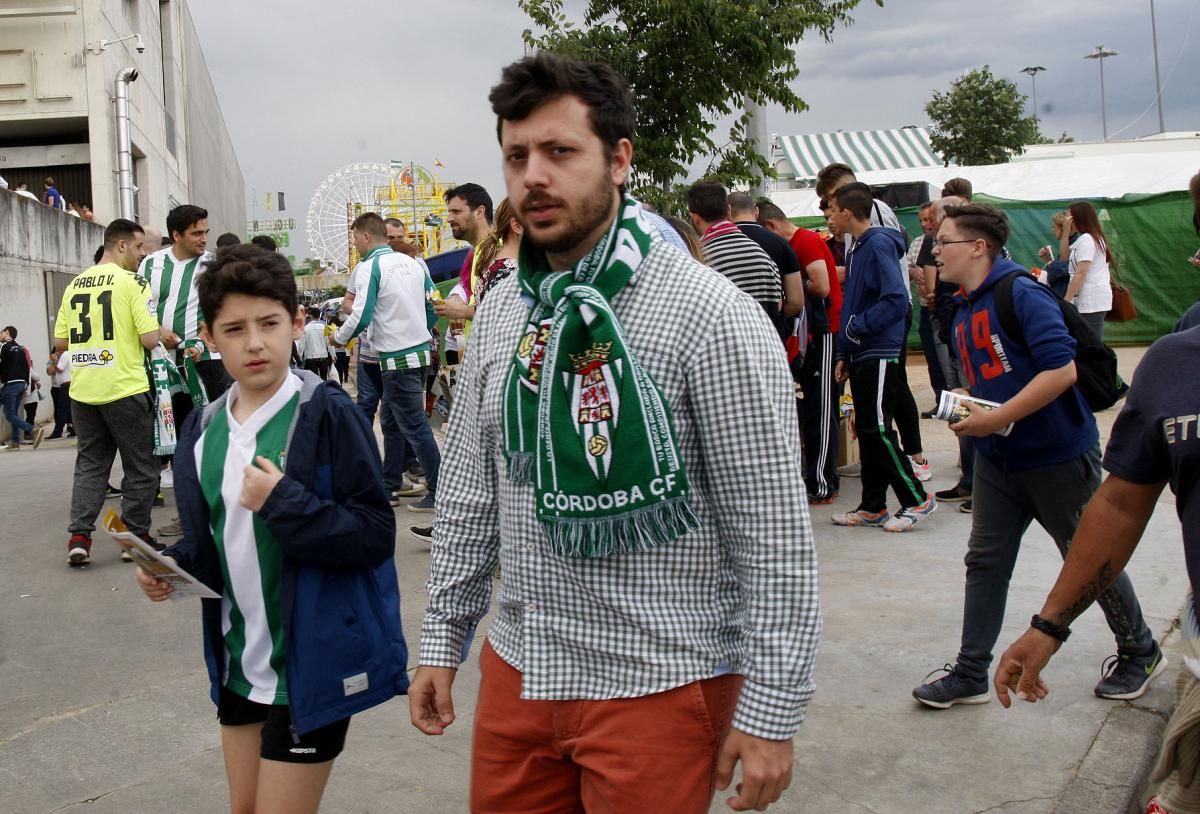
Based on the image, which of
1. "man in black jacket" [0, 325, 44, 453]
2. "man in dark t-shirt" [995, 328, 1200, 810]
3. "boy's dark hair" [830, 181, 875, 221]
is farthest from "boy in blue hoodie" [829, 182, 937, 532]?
"man in black jacket" [0, 325, 44, 453]

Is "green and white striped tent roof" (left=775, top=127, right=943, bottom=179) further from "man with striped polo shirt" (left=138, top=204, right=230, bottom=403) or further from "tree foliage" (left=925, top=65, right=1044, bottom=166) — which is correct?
"man with striped polo shirt" (left=138, top=204, right=230, bottom=403)

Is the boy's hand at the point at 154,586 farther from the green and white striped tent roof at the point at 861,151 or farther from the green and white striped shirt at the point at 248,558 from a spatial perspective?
the green and white striped tent roof at the point at 861,151

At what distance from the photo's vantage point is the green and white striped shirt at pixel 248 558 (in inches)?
108

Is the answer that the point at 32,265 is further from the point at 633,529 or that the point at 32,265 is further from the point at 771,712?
the point at 771,712

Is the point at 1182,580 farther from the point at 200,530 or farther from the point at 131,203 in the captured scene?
the point at 131,203

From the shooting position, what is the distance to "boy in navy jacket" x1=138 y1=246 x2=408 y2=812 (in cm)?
266

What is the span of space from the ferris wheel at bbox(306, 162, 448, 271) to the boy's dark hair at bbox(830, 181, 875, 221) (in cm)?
5782

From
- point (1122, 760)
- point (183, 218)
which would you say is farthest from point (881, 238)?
point (183, 218)

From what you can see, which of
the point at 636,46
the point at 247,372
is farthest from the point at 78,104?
the point at 247,372

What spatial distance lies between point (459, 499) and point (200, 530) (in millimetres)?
782

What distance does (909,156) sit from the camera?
1264 inches

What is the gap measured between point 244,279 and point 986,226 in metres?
2.87

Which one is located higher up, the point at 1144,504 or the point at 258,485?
the point at 258,485

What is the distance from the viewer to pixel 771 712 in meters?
1.94
